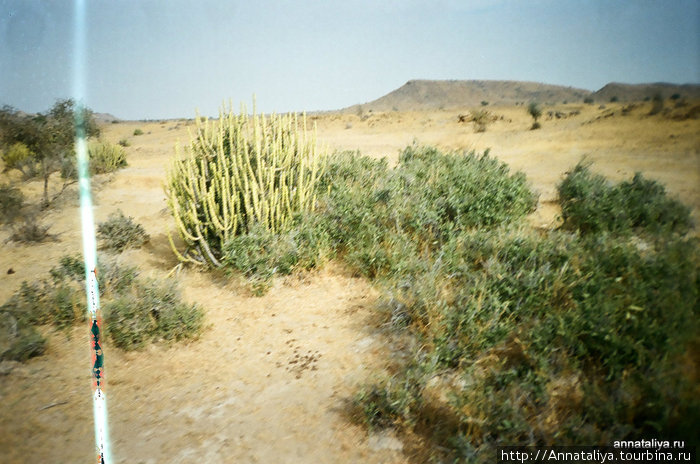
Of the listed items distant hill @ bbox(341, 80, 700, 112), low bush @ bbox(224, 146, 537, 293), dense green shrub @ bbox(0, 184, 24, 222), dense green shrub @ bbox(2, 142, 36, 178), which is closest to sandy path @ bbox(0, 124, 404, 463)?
low bush @ bbox(224, 146, 537, 293)

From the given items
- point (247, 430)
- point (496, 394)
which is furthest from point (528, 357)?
point (247, 430)

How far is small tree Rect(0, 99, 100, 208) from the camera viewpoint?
9.53 meters

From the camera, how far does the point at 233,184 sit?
5.71 meters

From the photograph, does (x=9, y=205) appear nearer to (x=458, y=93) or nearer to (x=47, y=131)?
(x=47, y=131)

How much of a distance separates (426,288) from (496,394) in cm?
142

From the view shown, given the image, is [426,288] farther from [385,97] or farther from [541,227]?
[385,97]

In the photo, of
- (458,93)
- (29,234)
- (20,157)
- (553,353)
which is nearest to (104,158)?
(20,157)

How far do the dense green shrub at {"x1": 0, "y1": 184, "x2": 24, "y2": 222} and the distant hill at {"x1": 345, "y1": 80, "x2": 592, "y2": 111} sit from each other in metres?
53.1

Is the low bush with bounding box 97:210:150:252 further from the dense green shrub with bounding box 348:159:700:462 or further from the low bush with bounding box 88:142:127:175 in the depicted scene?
the low bush with bounding box 88:142:127:175

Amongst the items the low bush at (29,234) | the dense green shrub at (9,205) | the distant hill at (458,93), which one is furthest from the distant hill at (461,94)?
the low bush at (29,234)

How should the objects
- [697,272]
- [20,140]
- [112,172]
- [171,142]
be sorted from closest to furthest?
[697,272]
[20,140]
[112,172]
[171,142]

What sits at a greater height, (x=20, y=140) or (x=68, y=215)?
(x=20, y=140)

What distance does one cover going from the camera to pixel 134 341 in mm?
4062

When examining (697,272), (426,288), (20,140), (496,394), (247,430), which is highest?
(20,140)
